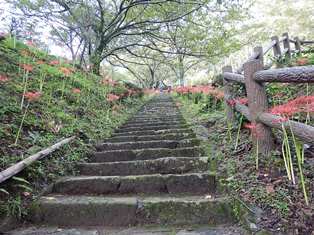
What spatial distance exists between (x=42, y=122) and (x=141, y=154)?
156cm

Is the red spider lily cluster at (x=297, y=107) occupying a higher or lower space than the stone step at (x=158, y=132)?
higher

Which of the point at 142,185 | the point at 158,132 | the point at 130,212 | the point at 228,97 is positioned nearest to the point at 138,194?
the point at 142,185

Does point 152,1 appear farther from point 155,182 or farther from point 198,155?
point 155,182

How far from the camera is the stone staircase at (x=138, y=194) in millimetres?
2594

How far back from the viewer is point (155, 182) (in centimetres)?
310

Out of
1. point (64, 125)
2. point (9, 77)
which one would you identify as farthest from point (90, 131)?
point (9, 77)

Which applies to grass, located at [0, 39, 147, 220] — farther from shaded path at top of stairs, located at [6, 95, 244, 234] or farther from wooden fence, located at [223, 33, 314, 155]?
wooden fence, located at [223, 33, 314, 155]

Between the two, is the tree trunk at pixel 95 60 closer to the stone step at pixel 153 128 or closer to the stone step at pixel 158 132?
the stone step at pixel 153 128

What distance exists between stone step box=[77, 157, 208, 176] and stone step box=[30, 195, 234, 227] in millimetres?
682

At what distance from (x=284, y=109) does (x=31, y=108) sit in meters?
3.70

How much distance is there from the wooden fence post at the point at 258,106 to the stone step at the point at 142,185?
62cm

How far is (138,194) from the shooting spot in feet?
10.0

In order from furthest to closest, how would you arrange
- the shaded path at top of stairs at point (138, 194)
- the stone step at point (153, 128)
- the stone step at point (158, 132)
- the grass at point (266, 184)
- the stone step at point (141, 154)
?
the stone step at point (153, 128), the stone step at point (158, 132), the stone step at point (141, 154), the shaded path at top of stairs at point (138, 194), the grass at point (266, 184)

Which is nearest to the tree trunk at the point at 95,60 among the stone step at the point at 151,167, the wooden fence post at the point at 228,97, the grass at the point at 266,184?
the wooden fence post at the point at 228,97
